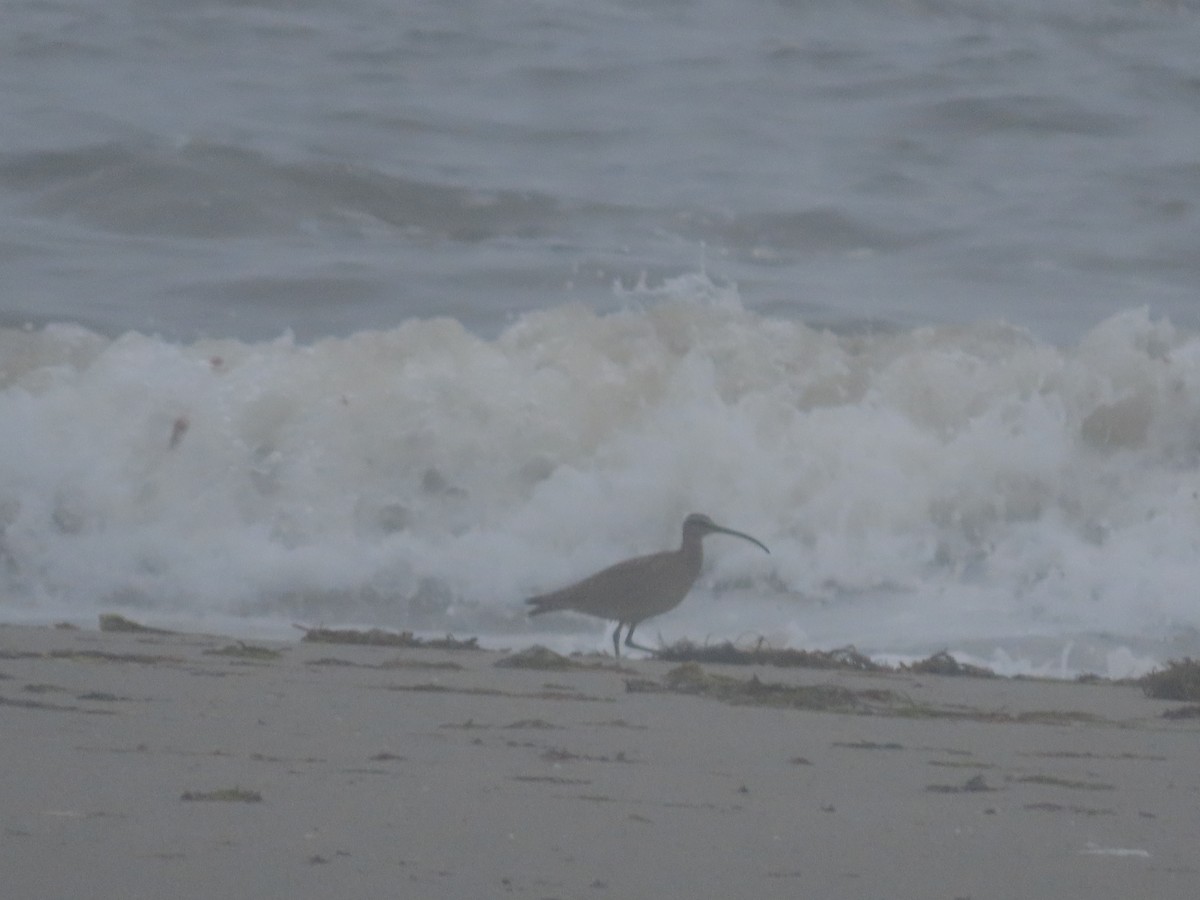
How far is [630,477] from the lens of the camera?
970 centimetres

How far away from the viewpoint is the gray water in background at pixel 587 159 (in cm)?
1274

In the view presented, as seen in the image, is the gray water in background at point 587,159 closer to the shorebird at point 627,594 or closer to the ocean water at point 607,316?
the ocean water at point 607,316

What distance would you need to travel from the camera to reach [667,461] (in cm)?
980

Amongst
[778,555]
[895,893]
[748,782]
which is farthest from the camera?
[778,555]

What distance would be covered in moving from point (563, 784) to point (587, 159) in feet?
38.4

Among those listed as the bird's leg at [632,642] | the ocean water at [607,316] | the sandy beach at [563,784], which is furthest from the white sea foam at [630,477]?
the sandy beach at [563,784]

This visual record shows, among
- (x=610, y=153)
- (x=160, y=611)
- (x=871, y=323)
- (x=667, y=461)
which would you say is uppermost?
(x=610, y=153)

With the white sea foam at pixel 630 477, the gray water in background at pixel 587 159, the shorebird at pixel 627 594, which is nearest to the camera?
the shorebird at pixel 627 594

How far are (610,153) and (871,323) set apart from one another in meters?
3.95

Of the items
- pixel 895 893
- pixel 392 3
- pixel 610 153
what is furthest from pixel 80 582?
pixel 392 3

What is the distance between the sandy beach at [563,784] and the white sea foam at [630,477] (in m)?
2.34

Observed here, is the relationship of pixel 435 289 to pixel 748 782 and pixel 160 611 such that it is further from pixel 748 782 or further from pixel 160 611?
pixel 748 782

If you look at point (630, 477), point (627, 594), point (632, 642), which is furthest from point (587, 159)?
point (627, 594)

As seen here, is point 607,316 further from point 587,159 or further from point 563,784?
point 563,784
